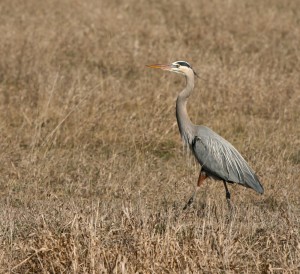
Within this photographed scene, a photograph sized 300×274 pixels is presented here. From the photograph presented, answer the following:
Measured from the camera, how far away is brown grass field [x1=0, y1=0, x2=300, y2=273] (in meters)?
5.23

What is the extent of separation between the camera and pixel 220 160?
7.16 metres

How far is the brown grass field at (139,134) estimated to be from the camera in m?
5.23

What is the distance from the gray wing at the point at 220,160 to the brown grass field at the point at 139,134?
0.82 ft

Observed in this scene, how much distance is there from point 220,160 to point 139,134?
6.16ft

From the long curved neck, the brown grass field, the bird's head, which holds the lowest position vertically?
the brown grass field

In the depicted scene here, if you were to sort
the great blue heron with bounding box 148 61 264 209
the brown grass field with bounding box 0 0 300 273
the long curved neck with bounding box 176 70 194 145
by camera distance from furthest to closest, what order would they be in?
the long curved neck with bounding box 176 70 194 145 → the great blue heron with bounding box 148 61 264 209 → the brown grass field with bounding box 0 0 300 273

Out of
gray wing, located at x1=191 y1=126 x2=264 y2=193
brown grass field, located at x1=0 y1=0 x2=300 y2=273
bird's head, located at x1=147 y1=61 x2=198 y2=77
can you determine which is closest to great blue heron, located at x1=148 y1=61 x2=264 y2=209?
gray wing, located at x1=191 y1=126 x2=264 y2=193

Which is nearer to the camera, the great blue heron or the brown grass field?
the brown grass field

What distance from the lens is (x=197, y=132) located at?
291 inches

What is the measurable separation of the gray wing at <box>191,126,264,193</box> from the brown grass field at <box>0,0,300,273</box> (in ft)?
0.82

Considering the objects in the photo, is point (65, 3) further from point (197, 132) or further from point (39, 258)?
point (39, 258)

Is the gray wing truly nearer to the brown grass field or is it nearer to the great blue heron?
the great blue heron

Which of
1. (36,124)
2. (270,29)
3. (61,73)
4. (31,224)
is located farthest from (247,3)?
(31,224)

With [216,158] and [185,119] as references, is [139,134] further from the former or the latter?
[216,158]
